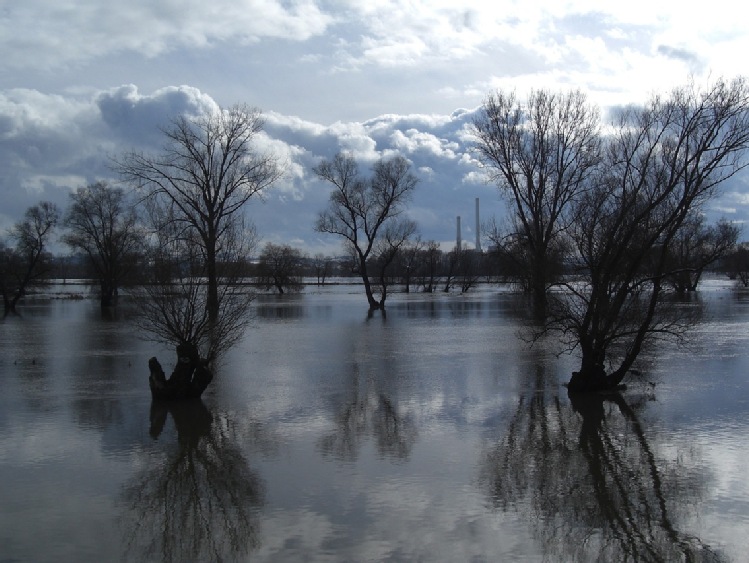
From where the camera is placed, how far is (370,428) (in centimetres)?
1138

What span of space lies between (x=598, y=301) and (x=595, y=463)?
4985mm

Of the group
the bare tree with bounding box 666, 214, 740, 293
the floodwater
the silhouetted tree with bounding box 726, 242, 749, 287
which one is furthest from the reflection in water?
the silhouetted tree with bounding box 726, 242, 749, 287

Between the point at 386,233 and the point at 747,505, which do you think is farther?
the point at 386,233

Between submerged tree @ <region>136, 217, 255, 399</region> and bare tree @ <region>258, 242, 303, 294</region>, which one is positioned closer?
submerged tree @ <region>136, 217, 255, 399</region>

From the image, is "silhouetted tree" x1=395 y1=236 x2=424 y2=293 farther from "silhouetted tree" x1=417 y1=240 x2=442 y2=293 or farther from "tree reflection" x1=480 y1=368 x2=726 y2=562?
"tree reflection" x1=480 y1=368 x2=726 y2=562

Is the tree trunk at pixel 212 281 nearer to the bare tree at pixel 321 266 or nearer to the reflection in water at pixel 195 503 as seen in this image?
the reflection in water at pixel 195 503

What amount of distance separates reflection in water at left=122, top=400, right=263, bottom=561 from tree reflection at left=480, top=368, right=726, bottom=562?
266 centimetres

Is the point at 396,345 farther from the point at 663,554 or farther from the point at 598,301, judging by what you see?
the point at 663,554

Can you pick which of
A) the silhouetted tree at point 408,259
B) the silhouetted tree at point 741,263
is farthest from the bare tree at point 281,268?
the silhouetted tree at point 741,263

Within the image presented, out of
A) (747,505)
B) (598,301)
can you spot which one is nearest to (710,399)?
(598,301)

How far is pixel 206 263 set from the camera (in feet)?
46.5

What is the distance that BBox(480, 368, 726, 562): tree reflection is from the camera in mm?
6738

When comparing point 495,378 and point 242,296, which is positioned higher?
point 242,296

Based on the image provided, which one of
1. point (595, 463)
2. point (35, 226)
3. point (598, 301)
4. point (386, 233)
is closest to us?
point (595, 463)
